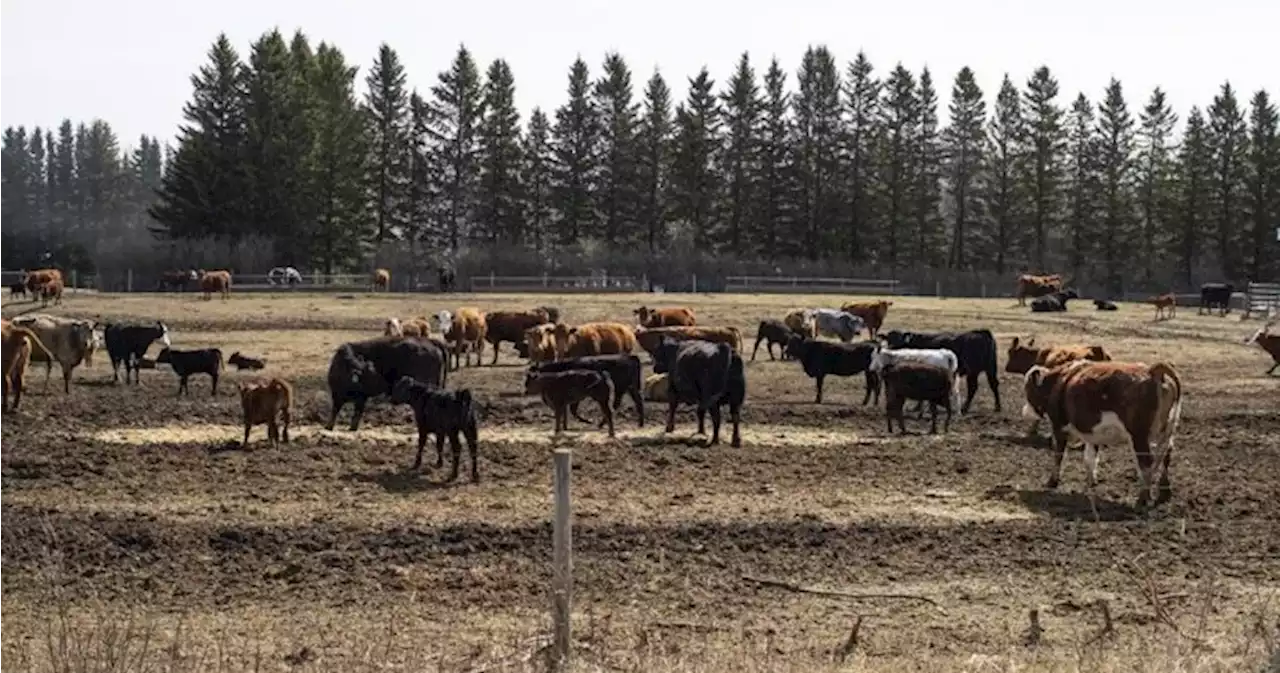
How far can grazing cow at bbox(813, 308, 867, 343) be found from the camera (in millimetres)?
37656

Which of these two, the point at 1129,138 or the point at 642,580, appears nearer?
the point at 642,580

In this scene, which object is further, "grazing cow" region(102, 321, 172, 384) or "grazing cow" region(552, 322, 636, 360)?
"grazing cow" region(552, 322, 636, 360)

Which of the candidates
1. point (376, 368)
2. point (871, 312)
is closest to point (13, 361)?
point (376, 368)

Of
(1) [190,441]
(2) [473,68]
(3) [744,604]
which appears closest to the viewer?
(3) [744,604]

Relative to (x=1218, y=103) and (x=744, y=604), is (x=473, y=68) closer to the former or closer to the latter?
(x=1218, y=103)

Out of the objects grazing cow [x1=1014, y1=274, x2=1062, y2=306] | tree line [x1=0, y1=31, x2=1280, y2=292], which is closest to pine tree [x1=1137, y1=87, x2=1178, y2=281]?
tree line [x1=0, y1=31, x2=1280, y2=292]

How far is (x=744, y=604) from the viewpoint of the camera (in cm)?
1098

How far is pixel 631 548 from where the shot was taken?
12.7 metres

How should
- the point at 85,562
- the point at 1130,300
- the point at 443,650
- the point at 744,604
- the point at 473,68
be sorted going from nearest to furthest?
the point at 443,650 < the point at 744,604 < the point at 85,562 < the point at 1130,300 < the point at 473,68

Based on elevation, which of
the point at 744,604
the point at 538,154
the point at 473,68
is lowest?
the point at 744,604

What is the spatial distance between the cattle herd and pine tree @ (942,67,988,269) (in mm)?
53854

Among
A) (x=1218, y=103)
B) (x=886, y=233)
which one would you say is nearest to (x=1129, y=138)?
(x=1218, y=103)

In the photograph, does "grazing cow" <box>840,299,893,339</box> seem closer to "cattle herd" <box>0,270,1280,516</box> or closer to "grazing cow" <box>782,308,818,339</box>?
"grazing cow" <box>782,308,818,339</box>

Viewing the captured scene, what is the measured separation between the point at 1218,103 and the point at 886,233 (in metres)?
21.5
